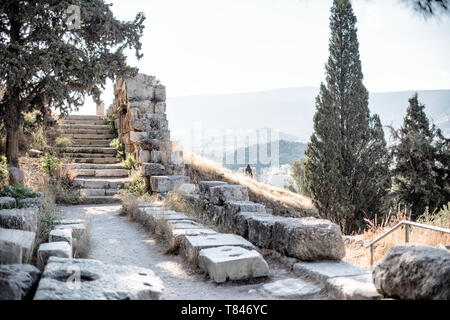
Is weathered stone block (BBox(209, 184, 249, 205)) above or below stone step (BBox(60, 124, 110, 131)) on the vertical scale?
below

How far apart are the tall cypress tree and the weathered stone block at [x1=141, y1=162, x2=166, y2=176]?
826 centimetres

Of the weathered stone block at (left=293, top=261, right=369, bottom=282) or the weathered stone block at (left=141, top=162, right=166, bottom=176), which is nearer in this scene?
the weathered stone block at (left=293, top=261, right=369, bottom=282)

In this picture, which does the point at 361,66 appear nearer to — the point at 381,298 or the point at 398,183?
the point at 398,183

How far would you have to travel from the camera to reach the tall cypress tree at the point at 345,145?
15.8 m

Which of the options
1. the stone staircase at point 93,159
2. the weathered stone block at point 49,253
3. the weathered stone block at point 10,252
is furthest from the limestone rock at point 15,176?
the weathered stone block at point 10,252

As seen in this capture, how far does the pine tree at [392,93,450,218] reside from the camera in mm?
15656

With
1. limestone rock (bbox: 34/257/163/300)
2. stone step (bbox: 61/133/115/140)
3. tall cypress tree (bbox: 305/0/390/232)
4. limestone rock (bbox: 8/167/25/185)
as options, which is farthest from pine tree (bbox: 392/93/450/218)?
limestone rock (bbox: 34/257/163/300)

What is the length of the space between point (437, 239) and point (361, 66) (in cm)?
1316

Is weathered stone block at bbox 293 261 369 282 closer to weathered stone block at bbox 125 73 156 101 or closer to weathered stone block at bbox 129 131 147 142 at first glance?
weathered stone block at bbox 129 131 147 142

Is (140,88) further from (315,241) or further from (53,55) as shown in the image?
(315,241)

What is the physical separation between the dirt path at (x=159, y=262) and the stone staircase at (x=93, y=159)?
8.05ft

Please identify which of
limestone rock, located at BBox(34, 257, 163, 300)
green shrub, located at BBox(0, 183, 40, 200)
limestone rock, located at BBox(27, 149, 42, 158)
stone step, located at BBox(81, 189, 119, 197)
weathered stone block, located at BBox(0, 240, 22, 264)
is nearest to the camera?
limestone rock, located at BBox(34, 257, 163, 300)

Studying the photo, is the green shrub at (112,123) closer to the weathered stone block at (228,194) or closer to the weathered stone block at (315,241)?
the weathered stone block at (228,194)

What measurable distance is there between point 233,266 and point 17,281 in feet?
6.06
